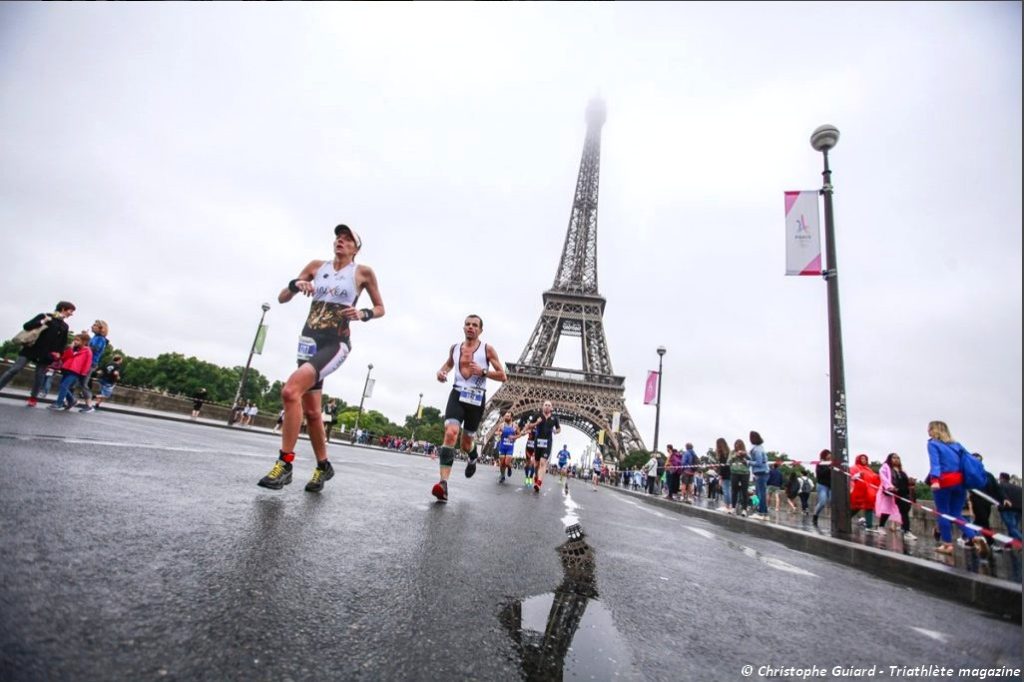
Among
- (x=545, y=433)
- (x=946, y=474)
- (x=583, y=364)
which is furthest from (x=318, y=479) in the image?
(x=583, y=364)

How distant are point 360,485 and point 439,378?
4.66 feet

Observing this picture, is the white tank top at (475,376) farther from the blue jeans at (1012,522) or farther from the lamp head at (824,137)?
the blue jeans at (1012,522)

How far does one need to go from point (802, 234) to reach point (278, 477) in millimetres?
9990

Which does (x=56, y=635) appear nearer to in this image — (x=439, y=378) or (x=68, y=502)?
(x=68, y=502)

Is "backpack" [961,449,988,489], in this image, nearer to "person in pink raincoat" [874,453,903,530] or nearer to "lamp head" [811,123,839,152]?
"person in pink raincoat" [874,453,903,530]

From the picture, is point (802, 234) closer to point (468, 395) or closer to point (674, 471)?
point (468, 395)

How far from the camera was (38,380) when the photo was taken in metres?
9.54

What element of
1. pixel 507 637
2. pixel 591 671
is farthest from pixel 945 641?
pixel 507 637

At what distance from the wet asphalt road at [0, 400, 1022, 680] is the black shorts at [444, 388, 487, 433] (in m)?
2.12

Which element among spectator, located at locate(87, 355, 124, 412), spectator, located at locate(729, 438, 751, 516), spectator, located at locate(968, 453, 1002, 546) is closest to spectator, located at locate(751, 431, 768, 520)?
spectator, located at locate(729, 438, 751, 516)

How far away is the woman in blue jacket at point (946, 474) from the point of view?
22.0 feet

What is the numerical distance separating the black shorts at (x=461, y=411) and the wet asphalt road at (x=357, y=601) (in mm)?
2120

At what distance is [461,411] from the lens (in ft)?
19.6

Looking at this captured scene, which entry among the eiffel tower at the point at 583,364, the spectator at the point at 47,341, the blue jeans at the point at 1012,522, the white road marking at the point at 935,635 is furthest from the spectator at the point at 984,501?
the eiffel tower at the point at 583,364
